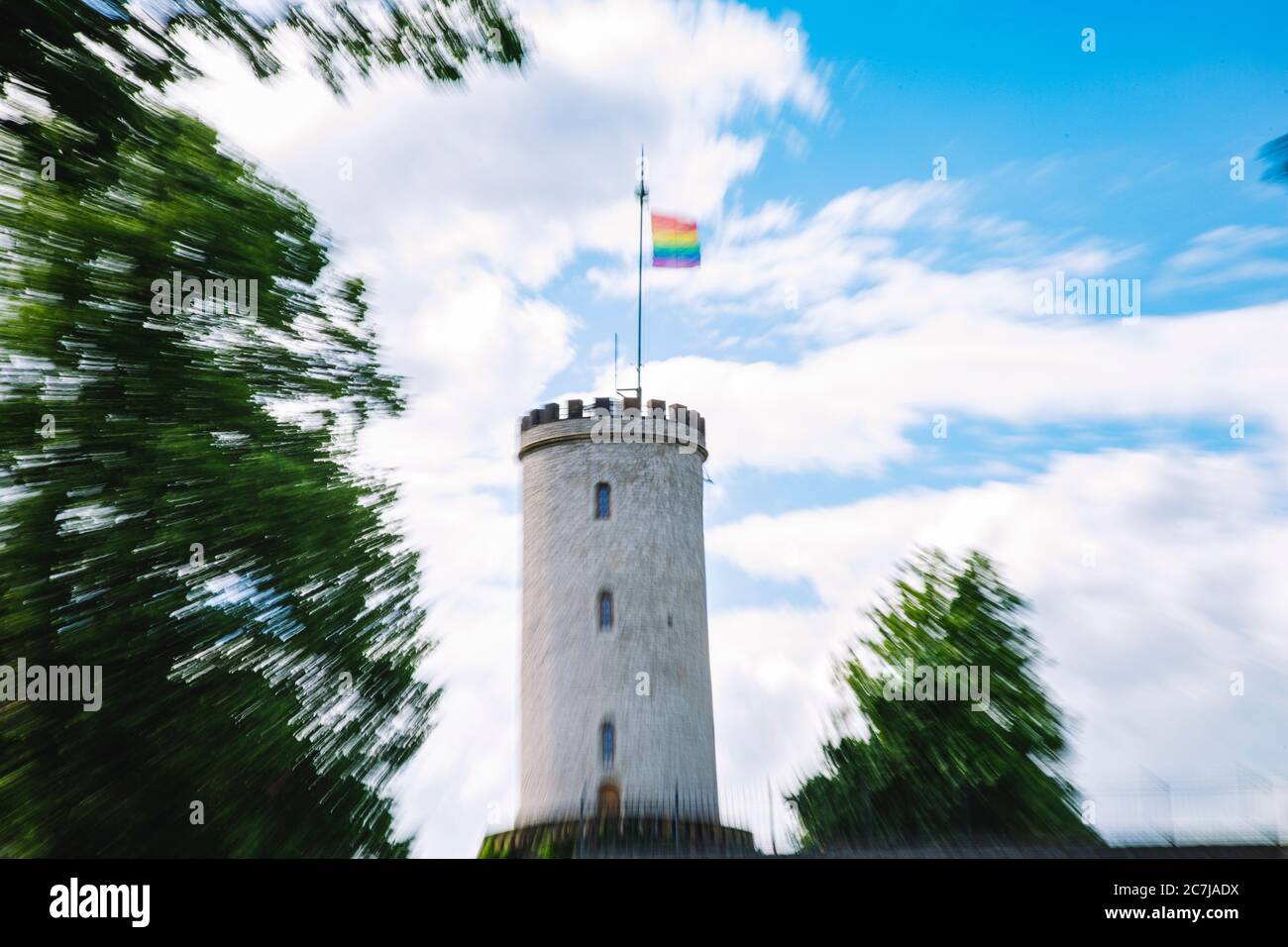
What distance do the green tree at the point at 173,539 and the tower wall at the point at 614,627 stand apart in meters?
16.0

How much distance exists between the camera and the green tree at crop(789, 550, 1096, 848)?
35.4 metres

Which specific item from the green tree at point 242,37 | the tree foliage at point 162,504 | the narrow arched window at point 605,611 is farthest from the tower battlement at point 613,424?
the green tree at point 242,37

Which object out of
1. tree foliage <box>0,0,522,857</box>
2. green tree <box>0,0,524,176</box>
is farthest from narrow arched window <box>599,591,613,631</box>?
green tree <box>0,0,524,176</box>

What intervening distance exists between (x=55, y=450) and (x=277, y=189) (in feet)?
24.1

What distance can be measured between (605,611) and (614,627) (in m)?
0.61

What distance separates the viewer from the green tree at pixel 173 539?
14727 mm

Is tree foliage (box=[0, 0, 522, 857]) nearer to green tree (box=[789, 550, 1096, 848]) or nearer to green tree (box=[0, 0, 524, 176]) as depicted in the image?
green tree (box=[0, 0, 524, 176])

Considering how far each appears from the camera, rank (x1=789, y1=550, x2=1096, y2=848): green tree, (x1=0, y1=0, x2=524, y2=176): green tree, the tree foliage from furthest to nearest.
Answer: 1. (x1=789, y1=550, x2=1096, y2=848): green tree
2. the tree foliage
3. (x1=0, y1=0, x2=524, y2=176): green tree

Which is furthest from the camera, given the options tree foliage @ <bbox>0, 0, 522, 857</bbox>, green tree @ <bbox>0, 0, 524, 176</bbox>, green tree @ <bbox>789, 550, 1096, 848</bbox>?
green tree @ <bbox>789, 550, 1096, 848</bbox>

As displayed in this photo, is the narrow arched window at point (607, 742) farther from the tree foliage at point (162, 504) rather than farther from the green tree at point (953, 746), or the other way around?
the tree foliage at point (162, 504)

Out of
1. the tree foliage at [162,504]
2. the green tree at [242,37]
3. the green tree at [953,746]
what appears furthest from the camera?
the green tree at [953,746]

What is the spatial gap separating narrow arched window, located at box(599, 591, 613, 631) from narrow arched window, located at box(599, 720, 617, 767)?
2929mm

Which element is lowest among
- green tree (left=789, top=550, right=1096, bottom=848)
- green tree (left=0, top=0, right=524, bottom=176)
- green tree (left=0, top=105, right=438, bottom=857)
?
green tree (left=789, top=550, right=1096, bottom=848)
